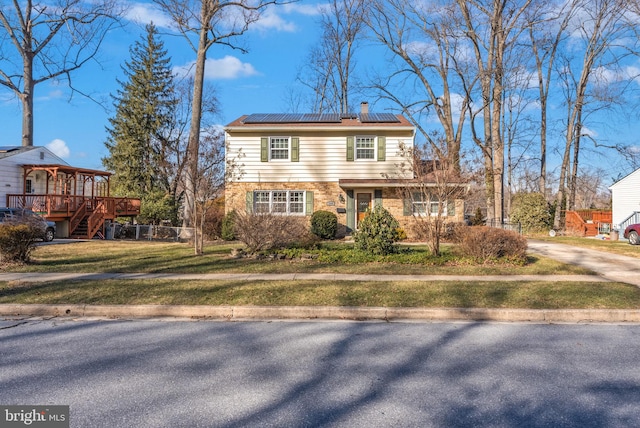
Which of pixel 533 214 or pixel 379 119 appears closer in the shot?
pixel 379 119

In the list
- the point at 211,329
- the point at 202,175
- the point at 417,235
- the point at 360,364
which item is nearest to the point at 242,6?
the point at 202,175

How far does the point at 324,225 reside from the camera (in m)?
19.5

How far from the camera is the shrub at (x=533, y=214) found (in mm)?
27594

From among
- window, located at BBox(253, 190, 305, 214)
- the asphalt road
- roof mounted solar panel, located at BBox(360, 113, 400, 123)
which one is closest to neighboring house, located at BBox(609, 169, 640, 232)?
roof mounted solar panel, located at BBox(360, 113, 400, 123)

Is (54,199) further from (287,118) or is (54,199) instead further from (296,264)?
(296,264)

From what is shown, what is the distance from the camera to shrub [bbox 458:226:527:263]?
38.1 feet

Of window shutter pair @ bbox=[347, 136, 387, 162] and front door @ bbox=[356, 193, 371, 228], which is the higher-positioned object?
window shutter pair @ bbox=[347, 136, 387, 162]

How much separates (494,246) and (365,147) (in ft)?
35.2

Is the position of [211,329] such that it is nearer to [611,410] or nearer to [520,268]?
[611,410]

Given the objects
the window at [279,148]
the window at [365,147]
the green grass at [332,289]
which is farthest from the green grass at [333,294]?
the window at [279,148]

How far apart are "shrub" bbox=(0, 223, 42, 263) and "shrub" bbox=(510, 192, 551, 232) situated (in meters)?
26.2

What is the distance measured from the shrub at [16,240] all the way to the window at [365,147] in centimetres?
1414

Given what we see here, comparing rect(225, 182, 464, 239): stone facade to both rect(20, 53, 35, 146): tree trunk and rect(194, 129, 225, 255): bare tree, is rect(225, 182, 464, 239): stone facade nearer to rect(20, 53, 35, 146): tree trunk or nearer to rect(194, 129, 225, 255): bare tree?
rect(194, 129, 225, 255): bare tree

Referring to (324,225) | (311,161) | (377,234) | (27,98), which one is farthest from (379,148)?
(27,98)
